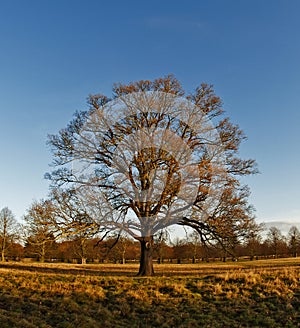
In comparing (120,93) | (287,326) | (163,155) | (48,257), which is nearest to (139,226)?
(163,155)

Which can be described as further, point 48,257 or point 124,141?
point 48,257

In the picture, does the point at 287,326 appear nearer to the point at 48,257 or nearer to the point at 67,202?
the point at 67,202

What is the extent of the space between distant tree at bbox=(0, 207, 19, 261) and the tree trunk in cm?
3989

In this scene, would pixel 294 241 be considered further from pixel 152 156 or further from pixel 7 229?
pixel 152 156

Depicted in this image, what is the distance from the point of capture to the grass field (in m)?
10.7

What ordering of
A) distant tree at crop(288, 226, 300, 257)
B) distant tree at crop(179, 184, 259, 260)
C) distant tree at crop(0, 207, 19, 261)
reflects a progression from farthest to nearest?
1. distant tree at crop(288, 226, 300, 257)
2. distant tree at crop(0, 207, 19, 261)
3. distant tree at crop(179, 184, 259, 260)

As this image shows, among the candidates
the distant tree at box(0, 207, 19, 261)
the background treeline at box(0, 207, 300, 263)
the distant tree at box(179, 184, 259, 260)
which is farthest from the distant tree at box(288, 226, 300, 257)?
the distant tree at box(179, 184, 259, 260)

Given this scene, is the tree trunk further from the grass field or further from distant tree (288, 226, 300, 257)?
distant tree (288, 226, 300, 257)

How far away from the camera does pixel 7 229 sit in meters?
54.5

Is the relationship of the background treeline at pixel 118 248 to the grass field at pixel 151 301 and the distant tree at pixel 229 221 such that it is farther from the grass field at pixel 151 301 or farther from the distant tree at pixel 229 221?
the grass field at pixel 151 301

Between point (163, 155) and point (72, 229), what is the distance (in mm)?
6634

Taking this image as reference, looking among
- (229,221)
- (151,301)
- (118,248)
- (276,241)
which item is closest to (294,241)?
(276,241)

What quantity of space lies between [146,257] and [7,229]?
4163 centimetres

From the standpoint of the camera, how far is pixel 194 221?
63.8 feet
